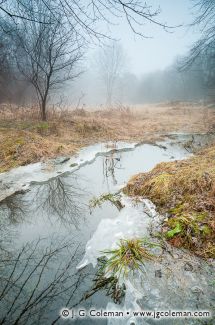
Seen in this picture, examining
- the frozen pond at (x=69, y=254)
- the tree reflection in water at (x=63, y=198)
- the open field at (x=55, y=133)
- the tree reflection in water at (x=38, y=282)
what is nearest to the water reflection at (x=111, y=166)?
the frozen pond at (x=69, y=254)

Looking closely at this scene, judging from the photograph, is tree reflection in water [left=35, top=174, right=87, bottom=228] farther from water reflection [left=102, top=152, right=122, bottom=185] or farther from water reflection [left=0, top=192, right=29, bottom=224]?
water reflection [left=102, top=152, right=122, bottom=185]

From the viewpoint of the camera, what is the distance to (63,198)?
4.96 m

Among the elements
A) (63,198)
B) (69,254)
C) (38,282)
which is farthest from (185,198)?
Result: (38,282)

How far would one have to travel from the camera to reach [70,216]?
4.21m

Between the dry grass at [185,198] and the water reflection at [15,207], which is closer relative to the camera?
the dry grass at [185,198]

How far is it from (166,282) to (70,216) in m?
2.05

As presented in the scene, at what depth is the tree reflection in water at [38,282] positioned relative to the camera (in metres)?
2.28

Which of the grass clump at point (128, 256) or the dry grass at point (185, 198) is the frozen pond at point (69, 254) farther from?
the dry grass at point (185, 198)

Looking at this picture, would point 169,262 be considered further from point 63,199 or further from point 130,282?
point 63,199

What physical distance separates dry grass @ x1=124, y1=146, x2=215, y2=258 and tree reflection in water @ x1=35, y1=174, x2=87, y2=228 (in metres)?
1.09

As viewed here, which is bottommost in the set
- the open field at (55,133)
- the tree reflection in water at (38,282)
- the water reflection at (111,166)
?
the tree reflection in water at (38,282)

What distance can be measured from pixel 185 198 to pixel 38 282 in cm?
264

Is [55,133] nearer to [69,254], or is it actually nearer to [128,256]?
[69,254]

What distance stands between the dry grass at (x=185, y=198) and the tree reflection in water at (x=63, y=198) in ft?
3.58
